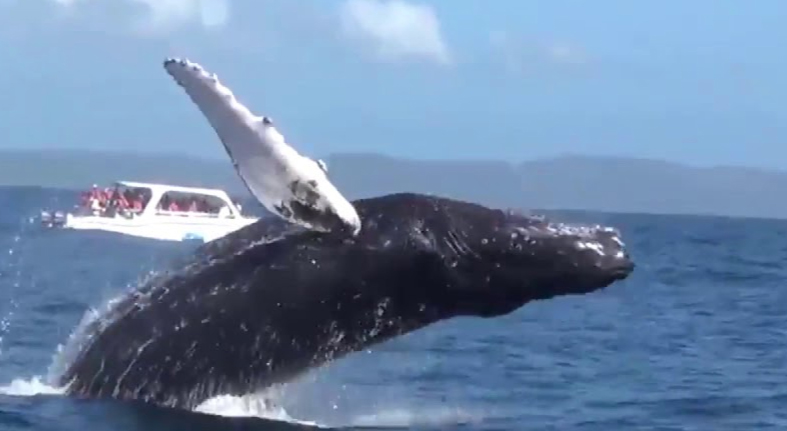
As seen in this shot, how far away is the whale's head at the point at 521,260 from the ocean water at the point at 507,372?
111cm

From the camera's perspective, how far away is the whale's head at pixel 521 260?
9.76 m

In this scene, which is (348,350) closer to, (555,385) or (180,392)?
(180,392)

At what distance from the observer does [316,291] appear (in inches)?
376

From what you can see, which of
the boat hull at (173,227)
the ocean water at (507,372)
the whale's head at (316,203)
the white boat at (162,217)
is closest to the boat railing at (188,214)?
the white boat at (162,217)

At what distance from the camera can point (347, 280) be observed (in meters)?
9.55

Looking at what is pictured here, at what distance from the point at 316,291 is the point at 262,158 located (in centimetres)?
98

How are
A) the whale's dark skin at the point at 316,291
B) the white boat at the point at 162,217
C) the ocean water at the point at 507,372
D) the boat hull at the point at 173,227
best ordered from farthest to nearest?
the white boat at the point at 162,217
the boat hull at the point at 173,227
the ocean water at the point at 507,372
the whale's dark skin at the point at 316,291

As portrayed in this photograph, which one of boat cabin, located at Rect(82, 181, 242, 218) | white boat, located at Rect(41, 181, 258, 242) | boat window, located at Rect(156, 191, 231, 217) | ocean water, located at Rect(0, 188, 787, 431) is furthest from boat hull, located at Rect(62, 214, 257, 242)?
ocean water, located at Rect(0, 188, 787, 431)

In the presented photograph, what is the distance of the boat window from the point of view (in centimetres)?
4638

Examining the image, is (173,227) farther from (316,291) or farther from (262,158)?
(262,158)

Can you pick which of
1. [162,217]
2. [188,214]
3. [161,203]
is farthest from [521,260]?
[161,203]

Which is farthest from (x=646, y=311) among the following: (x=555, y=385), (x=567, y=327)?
(x=555, y=385)

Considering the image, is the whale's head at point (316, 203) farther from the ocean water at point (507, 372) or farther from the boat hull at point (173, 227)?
the boat hull at point (173, 227)

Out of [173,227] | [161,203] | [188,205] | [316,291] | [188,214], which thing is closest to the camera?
[316,291]
